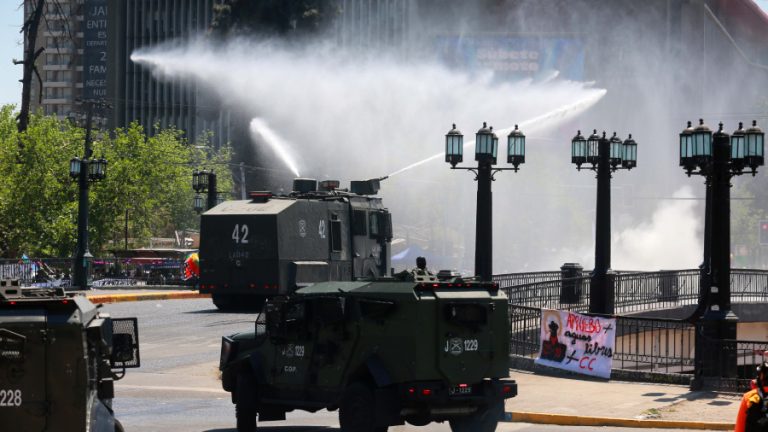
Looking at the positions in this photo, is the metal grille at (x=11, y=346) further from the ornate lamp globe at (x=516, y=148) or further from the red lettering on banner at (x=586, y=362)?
the ornate lamp globe at (x=516, y=148)

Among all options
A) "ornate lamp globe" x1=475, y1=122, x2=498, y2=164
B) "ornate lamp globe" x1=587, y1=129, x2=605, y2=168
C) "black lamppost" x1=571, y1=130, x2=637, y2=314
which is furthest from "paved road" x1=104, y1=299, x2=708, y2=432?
"ornate lamp globe" x1=587, y1=129, x2=605, y2=168

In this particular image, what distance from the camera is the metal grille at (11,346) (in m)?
9.58

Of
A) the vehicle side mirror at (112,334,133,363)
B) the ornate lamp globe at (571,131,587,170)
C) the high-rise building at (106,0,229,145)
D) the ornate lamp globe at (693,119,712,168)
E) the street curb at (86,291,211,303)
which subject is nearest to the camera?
the vehicle side mirror at (112,334,133,363)

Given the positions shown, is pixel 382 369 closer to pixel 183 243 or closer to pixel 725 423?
pixel 725 423

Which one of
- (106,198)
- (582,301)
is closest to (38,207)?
(106,198)

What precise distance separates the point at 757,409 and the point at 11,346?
5582 mm

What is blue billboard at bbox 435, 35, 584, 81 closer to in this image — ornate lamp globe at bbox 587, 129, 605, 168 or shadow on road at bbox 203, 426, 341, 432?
ornate lamp globe at bbox 587, 129, 605, 168

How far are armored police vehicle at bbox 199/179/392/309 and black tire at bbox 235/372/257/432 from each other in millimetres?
18139

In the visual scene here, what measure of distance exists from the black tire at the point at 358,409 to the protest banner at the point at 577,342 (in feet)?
30.7

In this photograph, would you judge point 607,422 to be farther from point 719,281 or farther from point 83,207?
point 83,207

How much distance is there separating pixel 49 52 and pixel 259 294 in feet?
472

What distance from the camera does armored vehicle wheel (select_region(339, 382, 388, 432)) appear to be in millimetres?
15320

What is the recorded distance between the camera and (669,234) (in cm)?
10325

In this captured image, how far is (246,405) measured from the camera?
16.8 m
